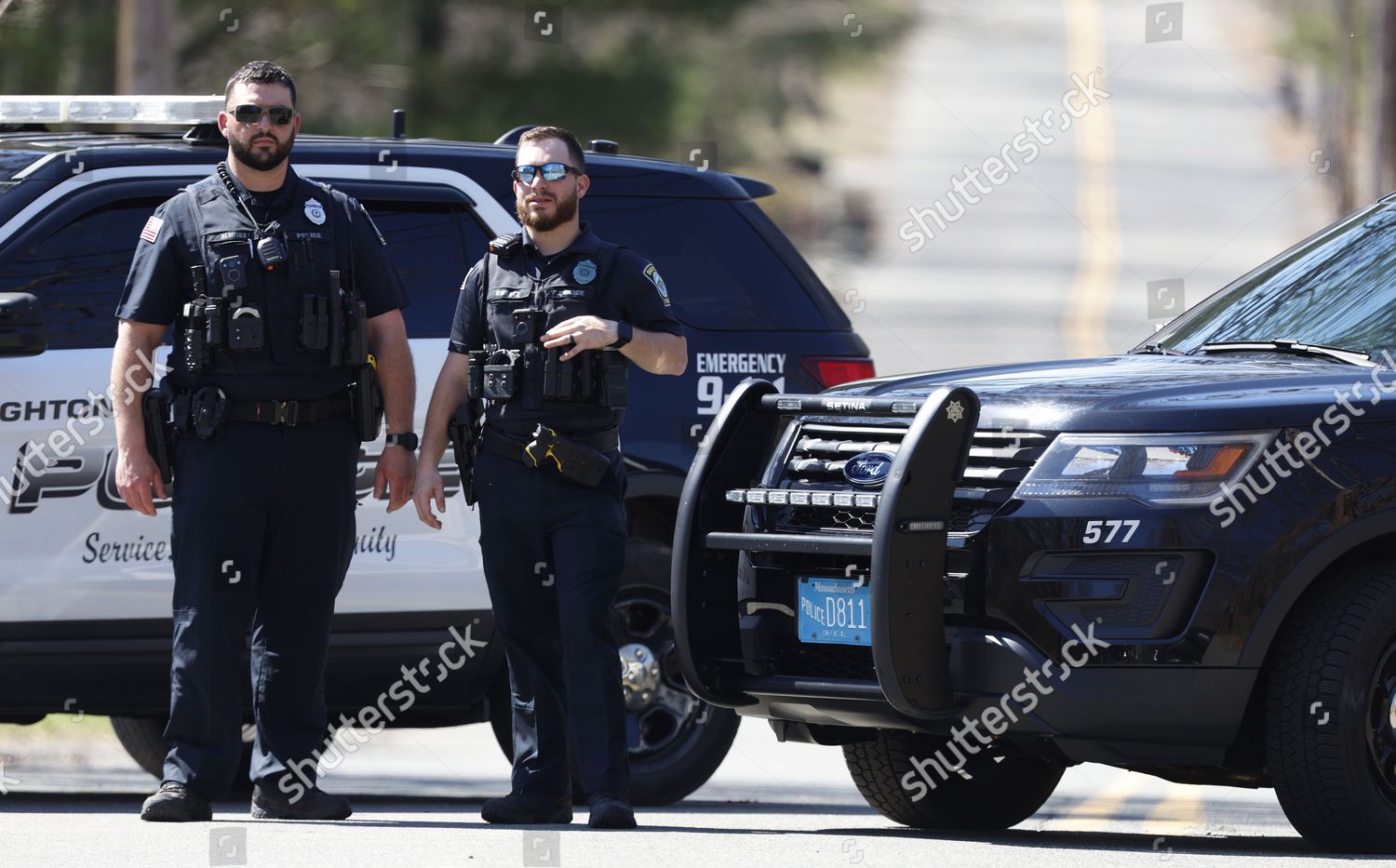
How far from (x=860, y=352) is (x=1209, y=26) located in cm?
5007

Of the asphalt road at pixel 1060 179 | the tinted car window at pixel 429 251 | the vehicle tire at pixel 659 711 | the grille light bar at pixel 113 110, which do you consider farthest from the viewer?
the asphalt road at pixel 1060 179

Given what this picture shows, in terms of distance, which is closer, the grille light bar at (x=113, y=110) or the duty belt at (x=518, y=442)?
the duty belt at (x=518, y=442)

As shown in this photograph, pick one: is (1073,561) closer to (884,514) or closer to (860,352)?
(884,514)

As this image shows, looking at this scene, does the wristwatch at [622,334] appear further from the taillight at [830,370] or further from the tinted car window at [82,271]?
the tinted car window at [82,271]

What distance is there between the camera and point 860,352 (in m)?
7.96

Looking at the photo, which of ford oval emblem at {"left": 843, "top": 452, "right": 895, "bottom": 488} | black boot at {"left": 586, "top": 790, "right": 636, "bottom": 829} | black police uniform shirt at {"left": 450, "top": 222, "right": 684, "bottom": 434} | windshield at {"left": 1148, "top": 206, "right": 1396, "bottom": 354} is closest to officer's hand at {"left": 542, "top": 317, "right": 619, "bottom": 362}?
black police uniform shirt at {"left": 450, "top": 222, "right": 684, "bottom": 434}

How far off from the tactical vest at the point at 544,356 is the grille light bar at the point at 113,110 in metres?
1.19

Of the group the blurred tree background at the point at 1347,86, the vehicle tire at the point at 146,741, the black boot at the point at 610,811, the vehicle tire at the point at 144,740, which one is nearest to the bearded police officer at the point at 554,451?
the black boot at the point at 610,811

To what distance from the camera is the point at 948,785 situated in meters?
6.84

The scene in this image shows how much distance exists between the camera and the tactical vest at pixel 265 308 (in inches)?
248

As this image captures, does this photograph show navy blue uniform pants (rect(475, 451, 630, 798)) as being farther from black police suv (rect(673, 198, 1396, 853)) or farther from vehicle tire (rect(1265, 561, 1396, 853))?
vehicle tire (rect(1265, 561, 1396, 853))

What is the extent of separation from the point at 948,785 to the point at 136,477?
2495mm

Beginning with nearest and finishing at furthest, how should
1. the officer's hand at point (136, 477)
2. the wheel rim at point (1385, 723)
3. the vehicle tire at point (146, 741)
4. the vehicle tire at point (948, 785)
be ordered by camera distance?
the wheel rim at point (1385, 723) → the officer's hand at point (136, 477) → the vehicle tire at point (948, 785) → the vehicle tire at point (146, 741)

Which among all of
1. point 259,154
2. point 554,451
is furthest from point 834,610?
point 259,154
